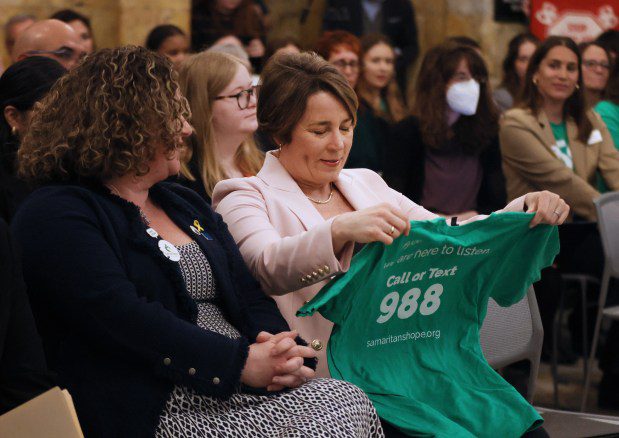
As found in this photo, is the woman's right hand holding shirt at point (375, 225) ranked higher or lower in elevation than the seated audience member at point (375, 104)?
higher

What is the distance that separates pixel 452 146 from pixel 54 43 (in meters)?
2.30

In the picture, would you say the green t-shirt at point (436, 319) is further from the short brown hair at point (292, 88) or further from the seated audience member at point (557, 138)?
the seated audience member at point (557, 138)

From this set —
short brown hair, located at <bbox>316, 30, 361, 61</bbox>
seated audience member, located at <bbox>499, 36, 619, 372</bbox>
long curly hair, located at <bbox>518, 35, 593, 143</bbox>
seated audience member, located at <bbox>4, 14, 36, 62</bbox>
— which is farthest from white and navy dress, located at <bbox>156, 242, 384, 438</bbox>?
seated audience member, located at <bbox>4, 14, 36, 62</bbox>

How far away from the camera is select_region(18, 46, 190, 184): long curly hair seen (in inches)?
110

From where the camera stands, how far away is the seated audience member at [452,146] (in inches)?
239


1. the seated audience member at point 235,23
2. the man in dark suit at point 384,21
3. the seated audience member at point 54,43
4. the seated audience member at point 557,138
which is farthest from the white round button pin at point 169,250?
the man in dark suit at point 384,21

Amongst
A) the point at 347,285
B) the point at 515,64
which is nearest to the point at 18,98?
the point at 347,285

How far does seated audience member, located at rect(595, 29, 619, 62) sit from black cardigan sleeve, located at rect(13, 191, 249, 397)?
19.6 ft

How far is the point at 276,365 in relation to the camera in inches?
110

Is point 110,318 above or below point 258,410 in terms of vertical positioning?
above

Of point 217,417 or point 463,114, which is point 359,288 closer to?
point 217,417

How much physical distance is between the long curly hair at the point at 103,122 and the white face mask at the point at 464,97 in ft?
11.1

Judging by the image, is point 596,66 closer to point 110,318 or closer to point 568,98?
point 568,98

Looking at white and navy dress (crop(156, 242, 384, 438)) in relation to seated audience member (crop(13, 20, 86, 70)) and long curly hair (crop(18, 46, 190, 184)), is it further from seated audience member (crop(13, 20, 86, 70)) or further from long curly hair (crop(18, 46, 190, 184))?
seated audience member (crop(13, 20, 86, 70))
